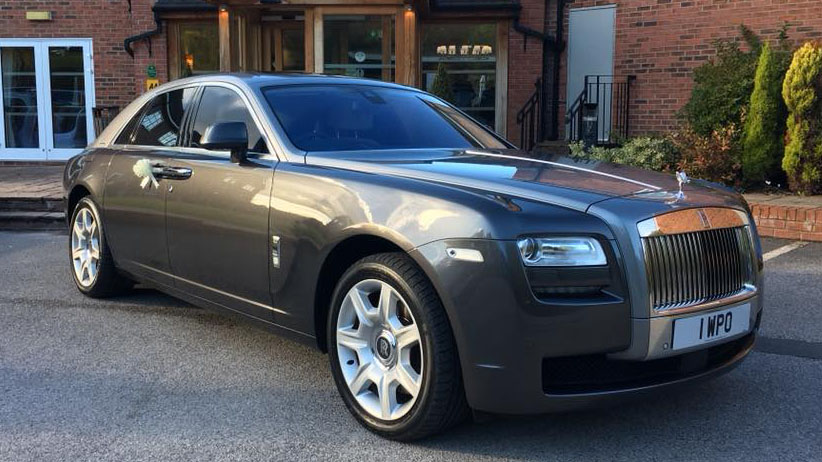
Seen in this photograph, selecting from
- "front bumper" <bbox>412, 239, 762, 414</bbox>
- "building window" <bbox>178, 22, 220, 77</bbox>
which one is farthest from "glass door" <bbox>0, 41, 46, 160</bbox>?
"front bumper" <bbox>412, 239, 762, 414</bbox>

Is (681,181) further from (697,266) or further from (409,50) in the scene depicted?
(409,50)

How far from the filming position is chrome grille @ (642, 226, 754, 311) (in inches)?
111

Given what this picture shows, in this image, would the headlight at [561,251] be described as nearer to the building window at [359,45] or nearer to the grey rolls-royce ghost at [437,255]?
the grey rolls-royce ghost at [437,255]

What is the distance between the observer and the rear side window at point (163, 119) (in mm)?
4734

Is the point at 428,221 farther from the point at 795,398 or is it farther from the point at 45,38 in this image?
the point at 45,38

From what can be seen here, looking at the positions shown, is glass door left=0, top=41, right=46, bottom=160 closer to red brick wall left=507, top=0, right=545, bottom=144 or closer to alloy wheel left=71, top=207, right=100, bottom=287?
red brick wall left=507, top=0, right=545, bottom=144

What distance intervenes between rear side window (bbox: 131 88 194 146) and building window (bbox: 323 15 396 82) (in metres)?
8.62

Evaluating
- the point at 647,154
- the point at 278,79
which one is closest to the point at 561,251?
the point at 278,79

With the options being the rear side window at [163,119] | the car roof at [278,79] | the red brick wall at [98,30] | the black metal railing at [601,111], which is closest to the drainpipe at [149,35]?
the red brick wall at [98,30]

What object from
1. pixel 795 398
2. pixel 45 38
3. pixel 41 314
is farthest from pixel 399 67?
pixel 795 398

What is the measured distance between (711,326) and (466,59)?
11.5 m

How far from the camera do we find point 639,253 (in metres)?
2.78

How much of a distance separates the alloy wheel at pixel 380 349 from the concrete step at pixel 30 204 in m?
7.43

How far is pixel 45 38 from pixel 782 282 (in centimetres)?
1417
